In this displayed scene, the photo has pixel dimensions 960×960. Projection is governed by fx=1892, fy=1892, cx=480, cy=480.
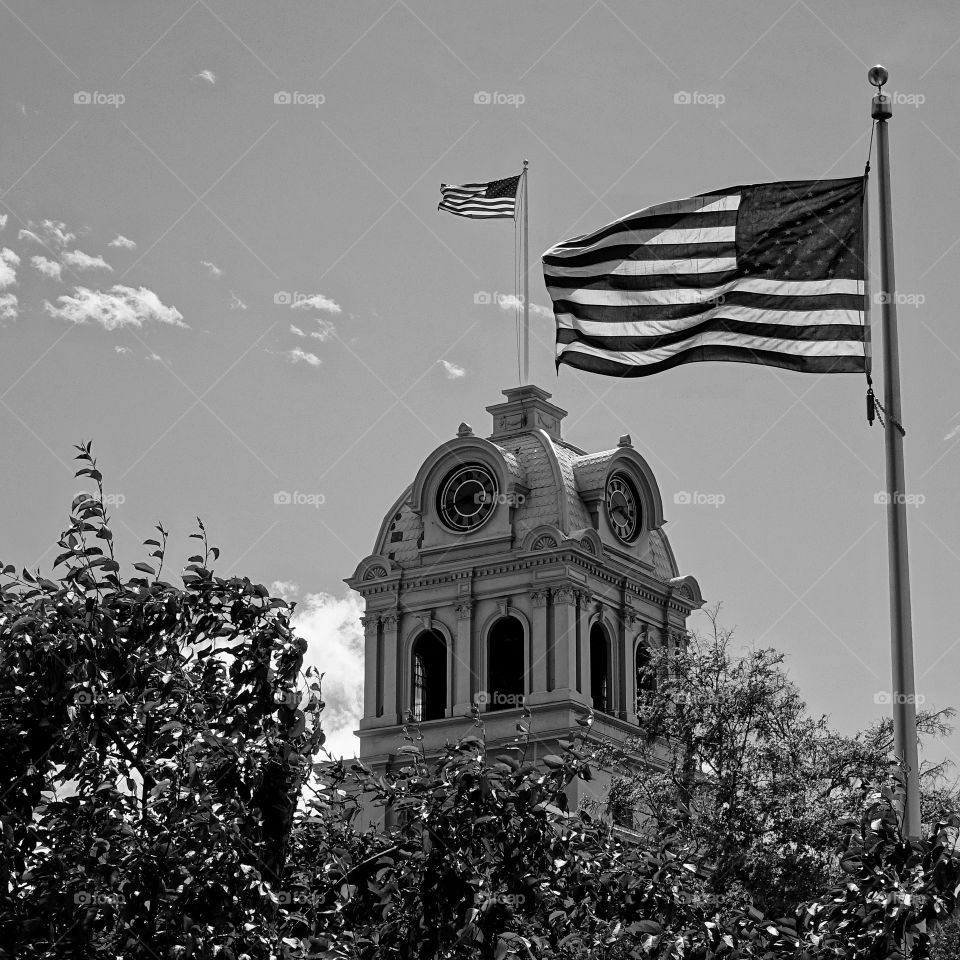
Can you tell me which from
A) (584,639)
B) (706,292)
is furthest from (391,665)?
(706,292)

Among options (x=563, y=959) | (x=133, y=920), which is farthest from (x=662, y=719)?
(x=133, y=920)

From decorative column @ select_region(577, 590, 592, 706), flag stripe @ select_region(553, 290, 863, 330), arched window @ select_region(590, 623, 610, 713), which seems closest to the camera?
flag stripe @ select_region(553, 290, 863, 330)

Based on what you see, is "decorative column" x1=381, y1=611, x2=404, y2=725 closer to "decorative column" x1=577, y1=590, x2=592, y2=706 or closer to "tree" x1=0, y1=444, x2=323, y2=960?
"decorative column" x1=577, y1=590, x2=592, y2=706

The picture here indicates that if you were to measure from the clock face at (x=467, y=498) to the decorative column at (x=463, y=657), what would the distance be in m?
3.01

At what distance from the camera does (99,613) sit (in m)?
15.1

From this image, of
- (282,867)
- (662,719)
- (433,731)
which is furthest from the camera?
(433,731)

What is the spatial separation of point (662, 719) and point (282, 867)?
103ft

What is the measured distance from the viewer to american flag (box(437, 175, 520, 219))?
6284cm

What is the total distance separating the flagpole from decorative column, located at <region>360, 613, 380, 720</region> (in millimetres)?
50686

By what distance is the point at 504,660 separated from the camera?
6850 centimetres

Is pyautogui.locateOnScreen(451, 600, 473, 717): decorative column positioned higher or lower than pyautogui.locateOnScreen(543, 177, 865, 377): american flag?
higher

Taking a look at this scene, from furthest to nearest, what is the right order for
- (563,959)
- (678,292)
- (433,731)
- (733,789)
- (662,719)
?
(433,731)
(662,719)
(733,789)
(678,292)
(563,959)

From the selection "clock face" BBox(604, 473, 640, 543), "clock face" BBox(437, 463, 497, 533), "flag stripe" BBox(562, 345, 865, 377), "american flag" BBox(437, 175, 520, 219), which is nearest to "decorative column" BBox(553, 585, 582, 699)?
"clock face" BBox(604, 473, 640, 543)

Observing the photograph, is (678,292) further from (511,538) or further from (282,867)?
(511,538)
